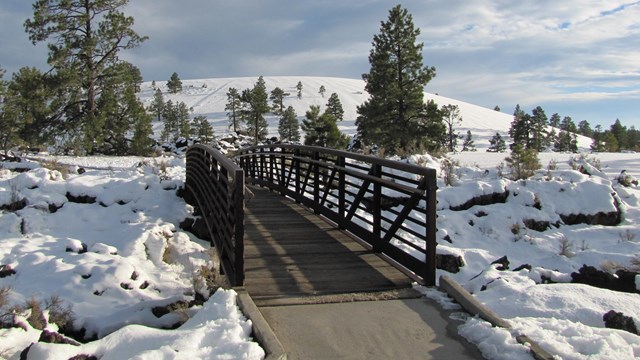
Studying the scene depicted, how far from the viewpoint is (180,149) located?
122ft

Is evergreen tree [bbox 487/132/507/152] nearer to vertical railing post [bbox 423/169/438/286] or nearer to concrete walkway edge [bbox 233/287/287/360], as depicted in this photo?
vertical railing post [bbox 423/169/438/286]

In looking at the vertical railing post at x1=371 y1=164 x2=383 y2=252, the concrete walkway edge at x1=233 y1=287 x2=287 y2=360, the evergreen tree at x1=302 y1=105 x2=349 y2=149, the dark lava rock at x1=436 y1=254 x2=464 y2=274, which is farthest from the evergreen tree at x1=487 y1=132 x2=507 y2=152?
the concrete walkway edge at x1=233 y1=287 x2=287 y2=360

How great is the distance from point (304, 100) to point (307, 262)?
118530 mm

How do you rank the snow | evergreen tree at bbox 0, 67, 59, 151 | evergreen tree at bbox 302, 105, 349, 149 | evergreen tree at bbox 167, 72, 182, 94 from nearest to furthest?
the snow → evergreen tree at bbox 0, 67, 59, 151 → evergreen tree at bbox 302, 105, 349, 149 → evergreen tree at bbox 167, 72, 182, 94

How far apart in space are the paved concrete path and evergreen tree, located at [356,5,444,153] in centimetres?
2921

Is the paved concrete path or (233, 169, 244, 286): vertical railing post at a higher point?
(233, 169, 244, 286): vertical railing post

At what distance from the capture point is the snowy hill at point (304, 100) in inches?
4141

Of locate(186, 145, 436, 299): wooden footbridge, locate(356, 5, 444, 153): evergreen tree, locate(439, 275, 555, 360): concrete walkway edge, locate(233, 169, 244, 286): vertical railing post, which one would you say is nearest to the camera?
locate(439, 275, 555, 360): concrete walkway edge

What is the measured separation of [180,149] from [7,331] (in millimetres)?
33264

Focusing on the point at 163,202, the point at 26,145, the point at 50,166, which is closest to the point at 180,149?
the point at 26,145

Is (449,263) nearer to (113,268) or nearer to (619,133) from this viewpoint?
(113,268)

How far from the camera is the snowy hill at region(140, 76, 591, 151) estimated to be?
105 metres

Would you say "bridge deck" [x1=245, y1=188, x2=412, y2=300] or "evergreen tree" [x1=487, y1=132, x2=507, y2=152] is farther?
"evergreen tree" [x1=487, y1=132, x2=507, y2=152]

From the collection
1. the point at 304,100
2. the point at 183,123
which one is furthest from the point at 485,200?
the point at 304,100
